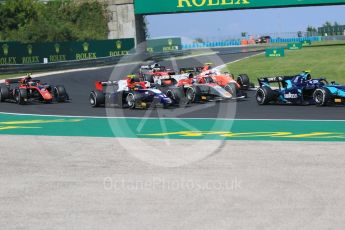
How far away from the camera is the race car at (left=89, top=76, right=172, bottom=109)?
69.4 feet

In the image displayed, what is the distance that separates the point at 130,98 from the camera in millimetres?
21406

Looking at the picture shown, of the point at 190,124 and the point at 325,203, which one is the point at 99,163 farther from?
the point at 190,124

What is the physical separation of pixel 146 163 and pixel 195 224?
4.08 m

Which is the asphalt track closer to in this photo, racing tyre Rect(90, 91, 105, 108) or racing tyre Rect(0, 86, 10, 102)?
racing tyre Rect(90, 91, 105, 108)

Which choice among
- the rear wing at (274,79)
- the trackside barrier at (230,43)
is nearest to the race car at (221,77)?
the rear wing at (274,79)

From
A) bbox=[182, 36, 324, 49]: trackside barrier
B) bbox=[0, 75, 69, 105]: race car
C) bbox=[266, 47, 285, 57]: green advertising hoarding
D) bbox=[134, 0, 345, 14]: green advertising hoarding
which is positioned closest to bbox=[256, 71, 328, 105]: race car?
bbox=[0, 75, 69, 105]: race car

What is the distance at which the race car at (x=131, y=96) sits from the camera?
2114 cm

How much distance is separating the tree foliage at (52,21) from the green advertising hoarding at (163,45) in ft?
35.2

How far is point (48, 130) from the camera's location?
16578 mm

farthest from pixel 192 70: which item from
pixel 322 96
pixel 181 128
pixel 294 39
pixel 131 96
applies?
pixel 294 39

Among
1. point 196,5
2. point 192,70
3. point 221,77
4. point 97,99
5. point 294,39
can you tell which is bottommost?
point 294,39

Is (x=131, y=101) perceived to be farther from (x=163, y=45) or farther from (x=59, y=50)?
(x=163, y=45)
